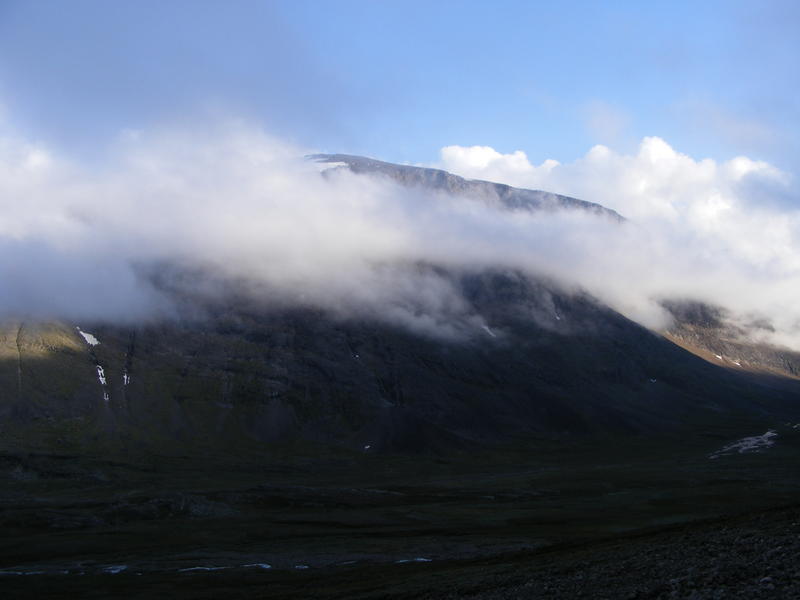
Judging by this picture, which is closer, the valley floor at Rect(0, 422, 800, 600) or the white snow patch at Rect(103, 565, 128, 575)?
the valley floor at Rect(0, 422, 800, 600)

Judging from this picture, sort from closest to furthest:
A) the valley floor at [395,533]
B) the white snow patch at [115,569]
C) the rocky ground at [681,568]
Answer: the rocky ground at [681,568], the valley floor at [395,533], the white snow patch at [115,569]

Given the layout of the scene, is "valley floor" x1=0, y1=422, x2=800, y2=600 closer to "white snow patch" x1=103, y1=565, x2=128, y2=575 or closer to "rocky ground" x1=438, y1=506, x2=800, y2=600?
"rocky ground" x1=438, y1=506, x2=800, y2=600

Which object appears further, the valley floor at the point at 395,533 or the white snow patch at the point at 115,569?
the white snow patch at the point at 115,569

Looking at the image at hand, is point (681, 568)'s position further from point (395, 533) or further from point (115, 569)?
point (395, 533)

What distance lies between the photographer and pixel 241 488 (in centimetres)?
16350

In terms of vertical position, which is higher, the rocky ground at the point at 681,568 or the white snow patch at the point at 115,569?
the rocky ground at the point at 681,568

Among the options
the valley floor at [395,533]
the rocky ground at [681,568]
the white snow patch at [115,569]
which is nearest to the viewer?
the rocky ground at [681,568]

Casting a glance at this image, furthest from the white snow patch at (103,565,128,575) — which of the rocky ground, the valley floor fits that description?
the rocky ground

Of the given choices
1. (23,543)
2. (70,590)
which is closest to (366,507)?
(23,543)

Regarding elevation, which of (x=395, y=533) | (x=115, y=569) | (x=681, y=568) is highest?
(x=681, y=568)

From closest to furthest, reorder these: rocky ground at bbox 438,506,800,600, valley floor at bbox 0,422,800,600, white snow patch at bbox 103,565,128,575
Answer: rocky ground at bbox 438,506,800,600 < valley floor at bbox 0,422,800,600 < white snow patch at bbox 103,565,128,575

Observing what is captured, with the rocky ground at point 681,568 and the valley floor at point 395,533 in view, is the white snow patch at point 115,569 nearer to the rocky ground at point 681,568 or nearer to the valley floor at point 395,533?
the valley floor at point 395,533

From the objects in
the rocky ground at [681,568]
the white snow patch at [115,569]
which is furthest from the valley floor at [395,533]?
the white snow patch at [115,569]

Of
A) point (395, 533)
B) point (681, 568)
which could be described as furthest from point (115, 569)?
point (681, 568)
